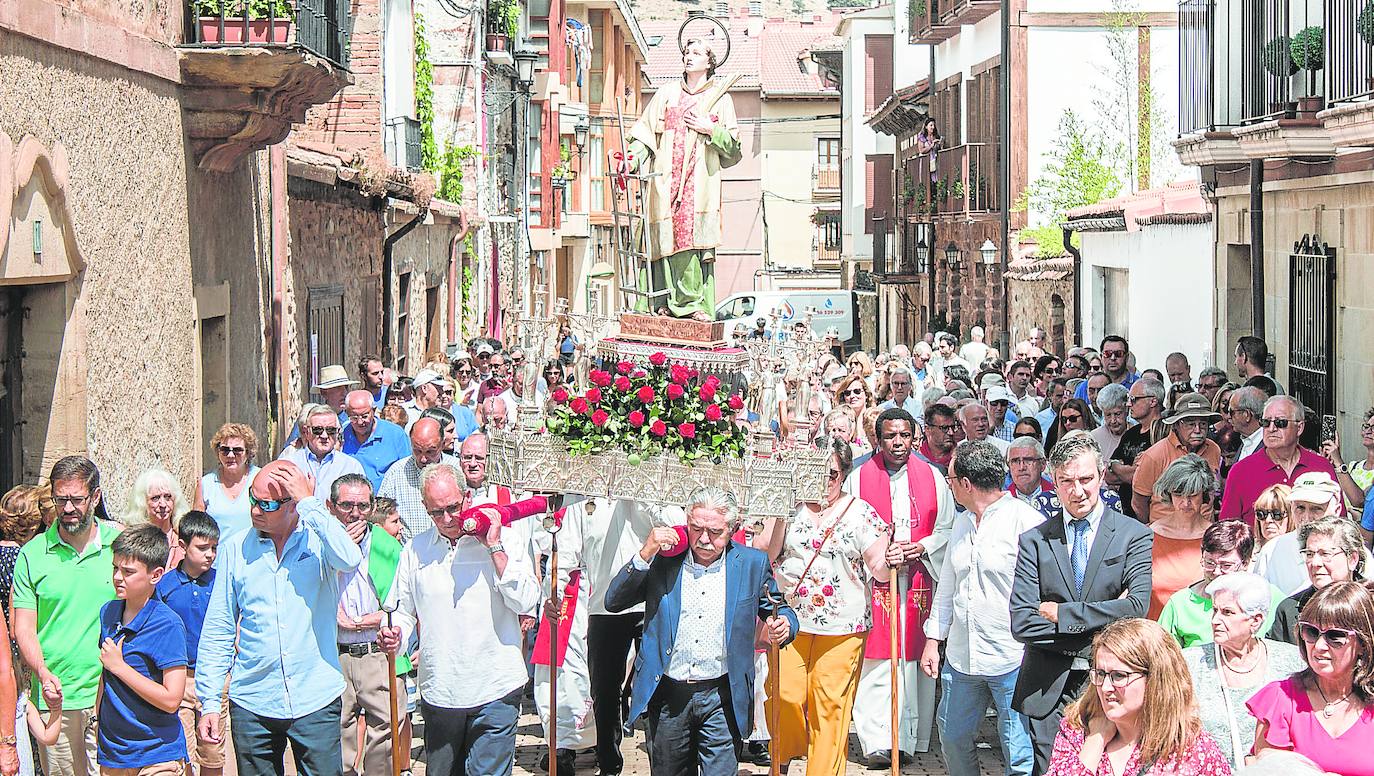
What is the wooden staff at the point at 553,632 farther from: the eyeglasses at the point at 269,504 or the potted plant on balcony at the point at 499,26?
the potted plant on balcony at the point at 499,26

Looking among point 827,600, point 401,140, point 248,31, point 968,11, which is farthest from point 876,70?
point 827,600

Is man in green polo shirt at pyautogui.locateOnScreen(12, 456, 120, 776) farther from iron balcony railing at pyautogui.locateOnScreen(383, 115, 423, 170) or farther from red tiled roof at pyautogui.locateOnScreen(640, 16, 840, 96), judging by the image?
red tiled roof at pyautogui.locateOnScreen(640, 16, 840, 96)

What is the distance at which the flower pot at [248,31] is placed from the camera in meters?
11.4

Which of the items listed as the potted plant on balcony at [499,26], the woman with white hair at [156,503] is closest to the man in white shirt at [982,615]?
the woman with white hair at [156,503]

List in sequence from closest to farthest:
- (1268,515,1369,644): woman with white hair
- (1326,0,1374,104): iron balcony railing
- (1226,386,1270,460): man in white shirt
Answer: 1. (1268,515,1369,644): woman with white hair
2. (1226,386,1270,460): man in white shirt
3. (1326,0,1374,104): iron balcony railing

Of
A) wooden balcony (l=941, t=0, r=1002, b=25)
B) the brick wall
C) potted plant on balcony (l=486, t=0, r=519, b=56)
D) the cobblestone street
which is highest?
wooden balcony (l=941, t=0, r=1002, b=25)

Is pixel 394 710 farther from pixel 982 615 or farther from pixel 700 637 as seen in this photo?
pixel 982 615

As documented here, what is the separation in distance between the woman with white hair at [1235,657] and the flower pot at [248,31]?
7.34 metres

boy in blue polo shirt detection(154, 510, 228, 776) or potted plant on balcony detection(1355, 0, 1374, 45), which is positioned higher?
potted plant on balcony detection(1355, 0, 1374, 45)

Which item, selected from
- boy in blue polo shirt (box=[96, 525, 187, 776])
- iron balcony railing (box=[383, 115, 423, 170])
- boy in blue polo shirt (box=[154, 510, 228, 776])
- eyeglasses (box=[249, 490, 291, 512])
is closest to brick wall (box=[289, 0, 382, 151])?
iron balcony railing (box=[383, 115, 423, 170])

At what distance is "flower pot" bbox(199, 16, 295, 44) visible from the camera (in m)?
11.4

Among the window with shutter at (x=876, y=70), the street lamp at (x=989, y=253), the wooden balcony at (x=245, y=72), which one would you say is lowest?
the street lamp at (x=989, y=253)

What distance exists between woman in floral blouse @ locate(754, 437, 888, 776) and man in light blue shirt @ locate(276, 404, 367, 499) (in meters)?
2.76

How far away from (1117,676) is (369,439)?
6982mm
